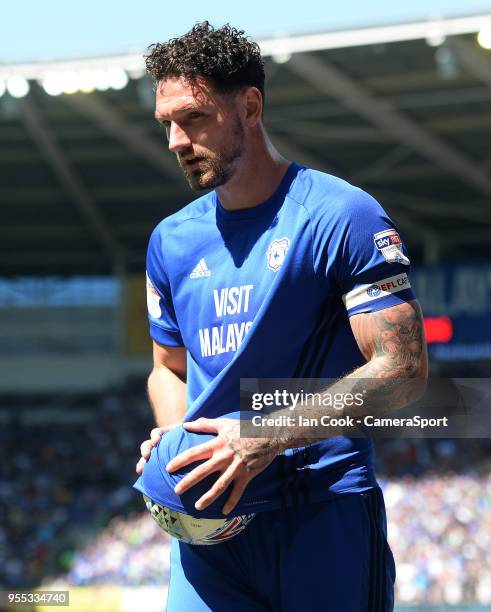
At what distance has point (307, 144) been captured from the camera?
69.9 feet

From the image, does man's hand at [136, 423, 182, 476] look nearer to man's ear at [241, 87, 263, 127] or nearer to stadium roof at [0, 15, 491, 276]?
man's ear at [241, 87, 263, 127]

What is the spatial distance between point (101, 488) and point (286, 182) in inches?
799

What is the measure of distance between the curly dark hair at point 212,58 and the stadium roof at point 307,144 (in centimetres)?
1420

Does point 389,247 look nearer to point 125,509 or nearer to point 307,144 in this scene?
point 125,509

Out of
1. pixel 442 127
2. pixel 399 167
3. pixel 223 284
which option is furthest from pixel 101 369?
pixel 223 284

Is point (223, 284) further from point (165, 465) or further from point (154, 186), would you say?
point (154, 186)

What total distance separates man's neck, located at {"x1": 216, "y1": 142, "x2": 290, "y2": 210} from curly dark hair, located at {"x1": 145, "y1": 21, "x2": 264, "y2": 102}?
0.51 feet

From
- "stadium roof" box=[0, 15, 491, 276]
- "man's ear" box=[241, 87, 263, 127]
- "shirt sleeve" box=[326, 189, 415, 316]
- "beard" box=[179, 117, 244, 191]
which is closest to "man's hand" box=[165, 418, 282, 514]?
"shirt sleeve" box=[326, 189, 415, 316]

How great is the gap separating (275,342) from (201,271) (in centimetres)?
29

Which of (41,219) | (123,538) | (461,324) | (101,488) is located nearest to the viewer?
(123,538)

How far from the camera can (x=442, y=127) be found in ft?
65.6

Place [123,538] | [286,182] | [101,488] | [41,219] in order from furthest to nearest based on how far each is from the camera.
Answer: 1. [41,219]
2. [101,488]
3. [123,538]
4. [286,182]

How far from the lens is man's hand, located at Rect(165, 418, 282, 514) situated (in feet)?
7.06

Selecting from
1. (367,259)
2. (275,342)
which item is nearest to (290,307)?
(275,342)
